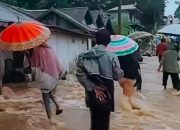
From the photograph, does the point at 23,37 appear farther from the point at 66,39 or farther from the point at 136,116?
the point at 66,39

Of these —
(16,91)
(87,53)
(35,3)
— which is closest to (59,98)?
(16,91)

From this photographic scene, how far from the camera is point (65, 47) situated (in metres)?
21.9

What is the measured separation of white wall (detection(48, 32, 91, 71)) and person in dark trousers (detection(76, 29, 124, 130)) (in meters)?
13.9

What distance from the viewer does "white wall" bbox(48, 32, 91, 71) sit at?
65.5 feet

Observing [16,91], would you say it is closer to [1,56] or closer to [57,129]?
[1,56]

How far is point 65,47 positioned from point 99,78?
55.2ft

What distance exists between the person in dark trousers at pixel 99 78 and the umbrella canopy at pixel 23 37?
221 cm

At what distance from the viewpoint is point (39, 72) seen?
7.31 m

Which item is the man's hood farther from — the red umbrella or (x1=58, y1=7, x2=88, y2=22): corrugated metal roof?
(x1=58, y1=7, x2=88, y2=22): corrugated metal roof

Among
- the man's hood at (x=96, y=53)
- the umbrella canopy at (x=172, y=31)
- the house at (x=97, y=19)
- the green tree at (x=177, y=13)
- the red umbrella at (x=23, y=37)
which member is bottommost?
the green tree at (x=177, y=13)

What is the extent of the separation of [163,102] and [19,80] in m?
6.71

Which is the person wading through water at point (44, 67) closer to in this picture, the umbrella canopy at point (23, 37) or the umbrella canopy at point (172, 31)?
the umbrella canopy at point (23, 37)

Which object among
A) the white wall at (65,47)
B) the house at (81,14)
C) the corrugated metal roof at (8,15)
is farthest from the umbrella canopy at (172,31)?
the house at (81,14)

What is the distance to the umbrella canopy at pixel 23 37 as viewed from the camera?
7.28m
